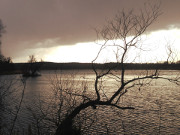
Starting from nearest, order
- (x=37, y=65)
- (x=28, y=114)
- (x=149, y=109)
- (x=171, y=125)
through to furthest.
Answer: (x=171, y=125)
(x=28, y=114)
(x=149, y=109)
(x=37, y=65)

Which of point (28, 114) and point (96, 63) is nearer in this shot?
point (96, 63)

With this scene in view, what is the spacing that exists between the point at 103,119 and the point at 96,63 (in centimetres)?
803

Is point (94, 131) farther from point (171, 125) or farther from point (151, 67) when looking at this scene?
point (151, 67)

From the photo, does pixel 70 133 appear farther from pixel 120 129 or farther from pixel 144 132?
pixel 144 132

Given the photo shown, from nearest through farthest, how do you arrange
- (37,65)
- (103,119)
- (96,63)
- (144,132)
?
(96,63)
(144,132)
(103,119)
(37,65)

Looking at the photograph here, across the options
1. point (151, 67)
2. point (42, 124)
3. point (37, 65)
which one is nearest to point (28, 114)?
point (42, 124)

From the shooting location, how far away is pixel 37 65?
97438 mm

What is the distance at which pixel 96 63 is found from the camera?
9.17 metres

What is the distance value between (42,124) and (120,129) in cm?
593

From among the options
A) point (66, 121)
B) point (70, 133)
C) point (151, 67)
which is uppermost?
point (151, 67)

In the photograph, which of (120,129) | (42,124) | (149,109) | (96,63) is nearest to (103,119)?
(120,129)

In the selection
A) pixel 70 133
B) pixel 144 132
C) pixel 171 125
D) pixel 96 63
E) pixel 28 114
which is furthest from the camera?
pixel 28 114

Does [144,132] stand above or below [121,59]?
below

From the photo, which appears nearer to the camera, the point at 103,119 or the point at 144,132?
the point at 144,132
